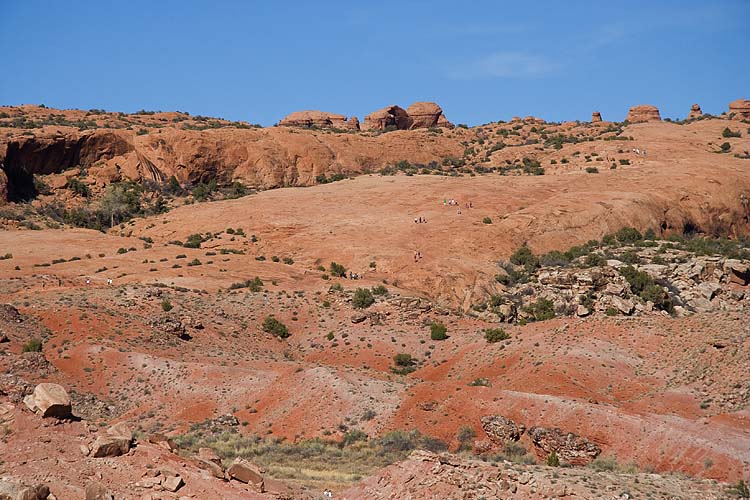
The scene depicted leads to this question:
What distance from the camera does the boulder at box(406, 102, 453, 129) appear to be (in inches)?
4788

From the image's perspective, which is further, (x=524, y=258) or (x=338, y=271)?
(x=524, y=258)

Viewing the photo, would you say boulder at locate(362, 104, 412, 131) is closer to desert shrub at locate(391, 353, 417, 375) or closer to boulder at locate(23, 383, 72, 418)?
desert shrub at locate(391, 353, 417, 375)

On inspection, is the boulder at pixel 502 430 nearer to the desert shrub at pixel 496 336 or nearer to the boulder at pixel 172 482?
the desert shrub at pixel 496 336

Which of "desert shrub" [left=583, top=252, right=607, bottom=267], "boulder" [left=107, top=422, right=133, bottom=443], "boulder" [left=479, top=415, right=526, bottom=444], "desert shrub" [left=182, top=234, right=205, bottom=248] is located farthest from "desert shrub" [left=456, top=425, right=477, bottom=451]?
"desert shrub" [left=182, top=234, right=205, bottom=248]

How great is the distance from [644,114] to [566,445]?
10148 cm

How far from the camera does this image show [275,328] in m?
43.8

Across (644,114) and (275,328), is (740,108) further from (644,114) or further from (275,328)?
(275,328)

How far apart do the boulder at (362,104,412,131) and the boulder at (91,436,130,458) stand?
10308 centimetres

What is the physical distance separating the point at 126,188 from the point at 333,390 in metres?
53.0

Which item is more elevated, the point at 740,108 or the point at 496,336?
the point at 740,108

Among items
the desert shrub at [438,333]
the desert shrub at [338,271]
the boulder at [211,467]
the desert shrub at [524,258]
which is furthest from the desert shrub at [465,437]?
the desert shrub at [524,258]

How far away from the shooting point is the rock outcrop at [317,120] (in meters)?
125

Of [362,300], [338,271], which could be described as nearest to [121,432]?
[362,300]

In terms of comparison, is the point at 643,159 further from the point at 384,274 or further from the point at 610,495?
the point at 610,495
